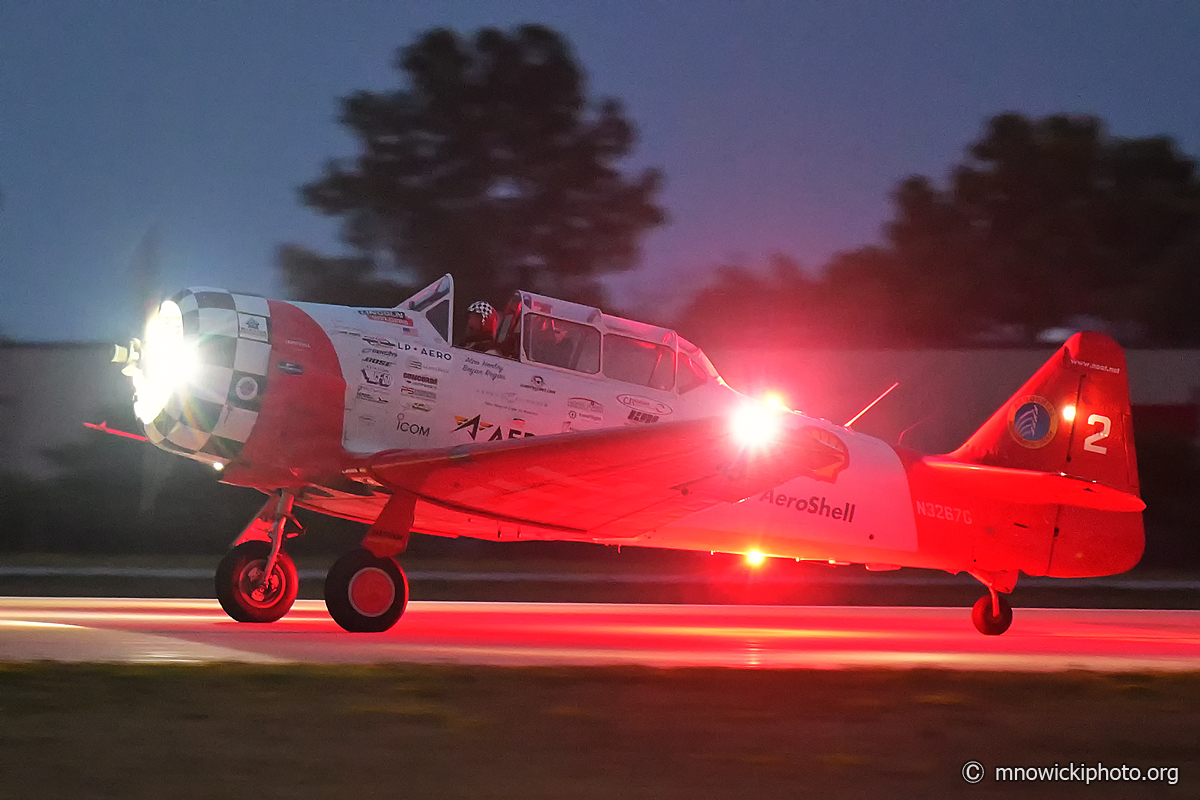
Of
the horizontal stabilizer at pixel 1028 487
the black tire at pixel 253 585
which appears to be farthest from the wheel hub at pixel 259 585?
the horizontal stabilizer at pixel 1028 487

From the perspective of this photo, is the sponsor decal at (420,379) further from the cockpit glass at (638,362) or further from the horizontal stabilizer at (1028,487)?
the horizontal stabilizer at (1028,487)

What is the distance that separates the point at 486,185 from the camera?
3538 cm

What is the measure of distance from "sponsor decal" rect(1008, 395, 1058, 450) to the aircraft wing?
126 inches

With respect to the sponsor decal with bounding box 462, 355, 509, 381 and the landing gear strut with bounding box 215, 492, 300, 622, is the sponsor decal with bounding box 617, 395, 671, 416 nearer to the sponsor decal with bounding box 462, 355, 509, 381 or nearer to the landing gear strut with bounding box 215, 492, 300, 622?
the sponsor decal with bounding box 462, 355, 509, 381

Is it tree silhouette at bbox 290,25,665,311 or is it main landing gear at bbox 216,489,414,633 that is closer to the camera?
main landing gear at bbox 216,489,414,633

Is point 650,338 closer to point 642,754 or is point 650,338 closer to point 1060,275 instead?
point 642,754

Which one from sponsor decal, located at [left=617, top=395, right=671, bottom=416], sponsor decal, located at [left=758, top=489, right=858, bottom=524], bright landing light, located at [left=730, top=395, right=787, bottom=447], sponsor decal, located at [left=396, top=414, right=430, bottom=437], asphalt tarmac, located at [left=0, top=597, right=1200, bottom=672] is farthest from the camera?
sponsor decal, located at [left=758, top=489, right=858, bottom=524]

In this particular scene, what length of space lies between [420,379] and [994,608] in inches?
229

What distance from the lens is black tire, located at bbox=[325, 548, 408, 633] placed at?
9805mm

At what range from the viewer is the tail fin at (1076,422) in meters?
12.2

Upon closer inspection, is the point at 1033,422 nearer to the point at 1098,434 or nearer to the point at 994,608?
the point at 1098,434

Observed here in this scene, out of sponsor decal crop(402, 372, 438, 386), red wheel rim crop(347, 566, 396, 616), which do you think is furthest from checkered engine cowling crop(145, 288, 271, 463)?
red wheel rim crop(347, 566, 396, 616)

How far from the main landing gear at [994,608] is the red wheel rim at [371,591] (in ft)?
18.3

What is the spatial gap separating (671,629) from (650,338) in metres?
2.63
